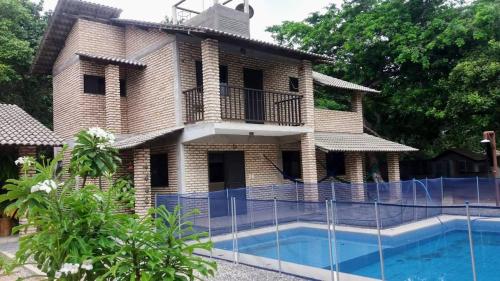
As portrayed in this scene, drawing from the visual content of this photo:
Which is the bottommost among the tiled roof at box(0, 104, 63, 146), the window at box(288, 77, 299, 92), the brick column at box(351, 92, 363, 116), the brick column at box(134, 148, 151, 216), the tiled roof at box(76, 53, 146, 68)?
the brick column at box(134, 148, 151, 216)

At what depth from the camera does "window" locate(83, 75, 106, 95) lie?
43.6 feet

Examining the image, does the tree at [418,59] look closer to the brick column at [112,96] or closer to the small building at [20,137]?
the brick column at [112,96]

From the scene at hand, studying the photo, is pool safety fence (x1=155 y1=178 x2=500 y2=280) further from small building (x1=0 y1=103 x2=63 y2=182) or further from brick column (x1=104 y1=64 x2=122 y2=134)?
brick column (x1=104 y1=64 x2=122 y2=134)

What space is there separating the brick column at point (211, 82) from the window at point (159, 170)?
9.36 feet

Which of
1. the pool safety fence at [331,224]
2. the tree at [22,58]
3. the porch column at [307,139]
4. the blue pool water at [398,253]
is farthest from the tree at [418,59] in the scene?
the tree at [22,58]

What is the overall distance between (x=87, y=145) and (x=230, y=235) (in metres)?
4.76

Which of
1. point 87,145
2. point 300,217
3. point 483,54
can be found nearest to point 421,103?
point 483,54

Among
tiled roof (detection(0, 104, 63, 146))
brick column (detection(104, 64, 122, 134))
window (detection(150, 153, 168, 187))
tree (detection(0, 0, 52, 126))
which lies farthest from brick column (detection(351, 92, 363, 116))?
tree (detection(0, 0, 52, 126))

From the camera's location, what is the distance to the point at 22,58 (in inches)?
695

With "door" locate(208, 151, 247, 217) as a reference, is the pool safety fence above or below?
below

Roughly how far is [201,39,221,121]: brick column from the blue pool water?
3711 mm

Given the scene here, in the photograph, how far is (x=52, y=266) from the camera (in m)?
3.84

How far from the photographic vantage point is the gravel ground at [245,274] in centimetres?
658

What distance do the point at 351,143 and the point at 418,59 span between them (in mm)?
6497
